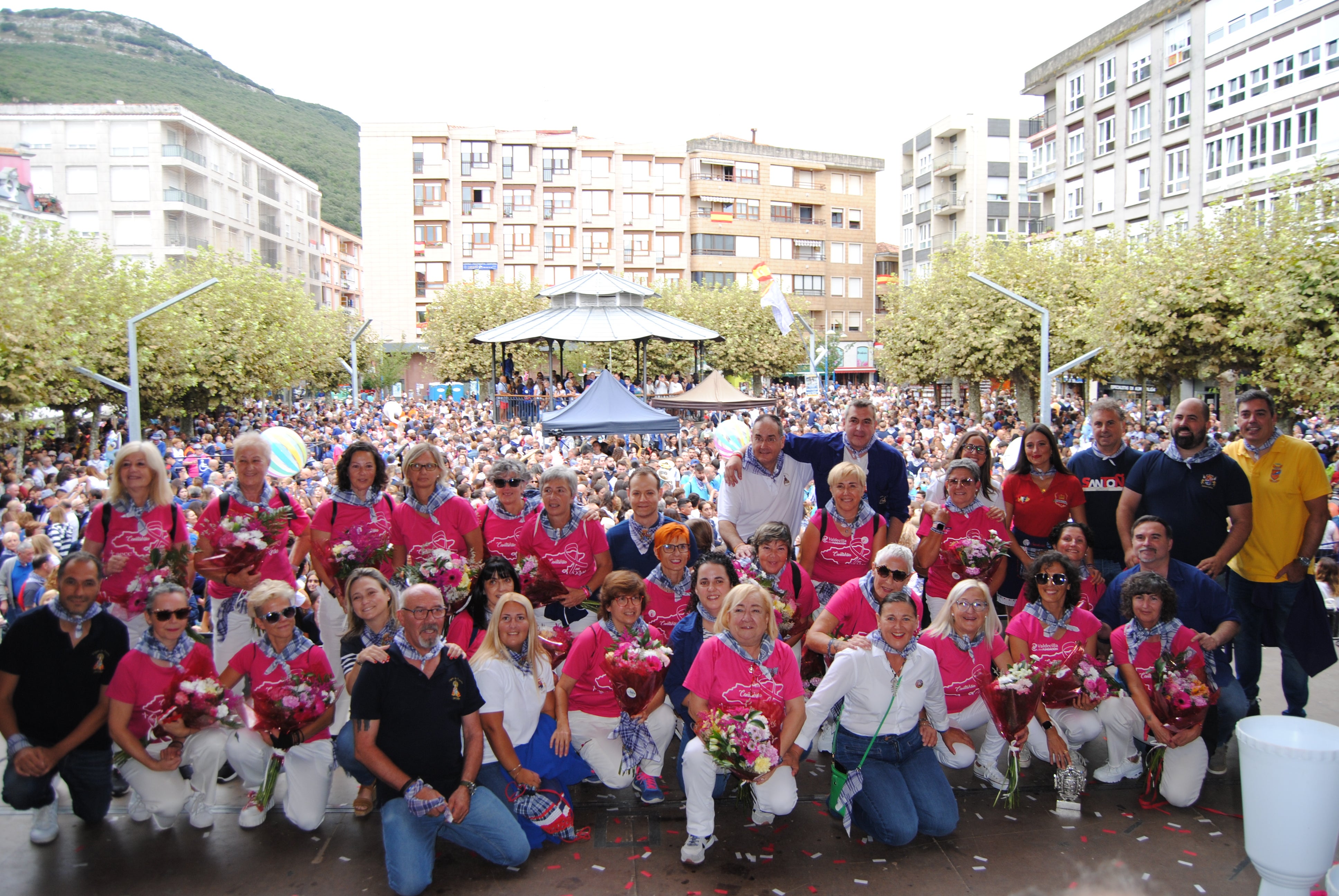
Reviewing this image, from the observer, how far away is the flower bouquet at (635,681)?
4.84 metres

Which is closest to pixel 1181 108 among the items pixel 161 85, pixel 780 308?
pixel 780 308

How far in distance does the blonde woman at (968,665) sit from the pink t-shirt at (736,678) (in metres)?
1.00

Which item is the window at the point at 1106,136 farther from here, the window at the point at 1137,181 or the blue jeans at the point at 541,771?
the blue jeans at the point at 541,771

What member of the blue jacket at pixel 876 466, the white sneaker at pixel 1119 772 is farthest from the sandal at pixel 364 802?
the white sneaker at pixel 1119 772

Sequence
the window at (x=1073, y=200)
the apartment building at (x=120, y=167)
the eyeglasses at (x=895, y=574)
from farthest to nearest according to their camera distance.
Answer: the apartment building at (x=120, y=167)
the window at (x=1073, y=200)
the eyeglasses at (x=895, y=574)

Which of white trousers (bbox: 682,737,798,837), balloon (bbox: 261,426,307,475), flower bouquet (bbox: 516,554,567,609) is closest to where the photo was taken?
white trousers (bbox: 682,737,798,837)

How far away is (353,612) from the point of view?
4.98m

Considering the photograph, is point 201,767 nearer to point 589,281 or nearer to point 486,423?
point 589,281

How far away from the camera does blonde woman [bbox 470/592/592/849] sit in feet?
15.5

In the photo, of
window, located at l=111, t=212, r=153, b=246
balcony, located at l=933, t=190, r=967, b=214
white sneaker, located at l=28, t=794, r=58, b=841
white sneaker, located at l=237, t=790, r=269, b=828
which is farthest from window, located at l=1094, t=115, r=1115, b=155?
window, located at l=111, t=212, r=153, b=246

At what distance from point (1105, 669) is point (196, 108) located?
400 feet

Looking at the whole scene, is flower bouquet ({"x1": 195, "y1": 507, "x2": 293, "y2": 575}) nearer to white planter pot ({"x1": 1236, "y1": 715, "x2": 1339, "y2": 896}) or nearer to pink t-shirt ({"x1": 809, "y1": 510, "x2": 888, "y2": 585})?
pink t-shirt ({"x1": 809, "y1": 510, "x2": 888, "y2": 585})

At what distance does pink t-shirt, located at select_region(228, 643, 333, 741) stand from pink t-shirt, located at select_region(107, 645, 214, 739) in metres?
0.33

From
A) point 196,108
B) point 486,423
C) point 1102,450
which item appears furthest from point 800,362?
point 196,108
